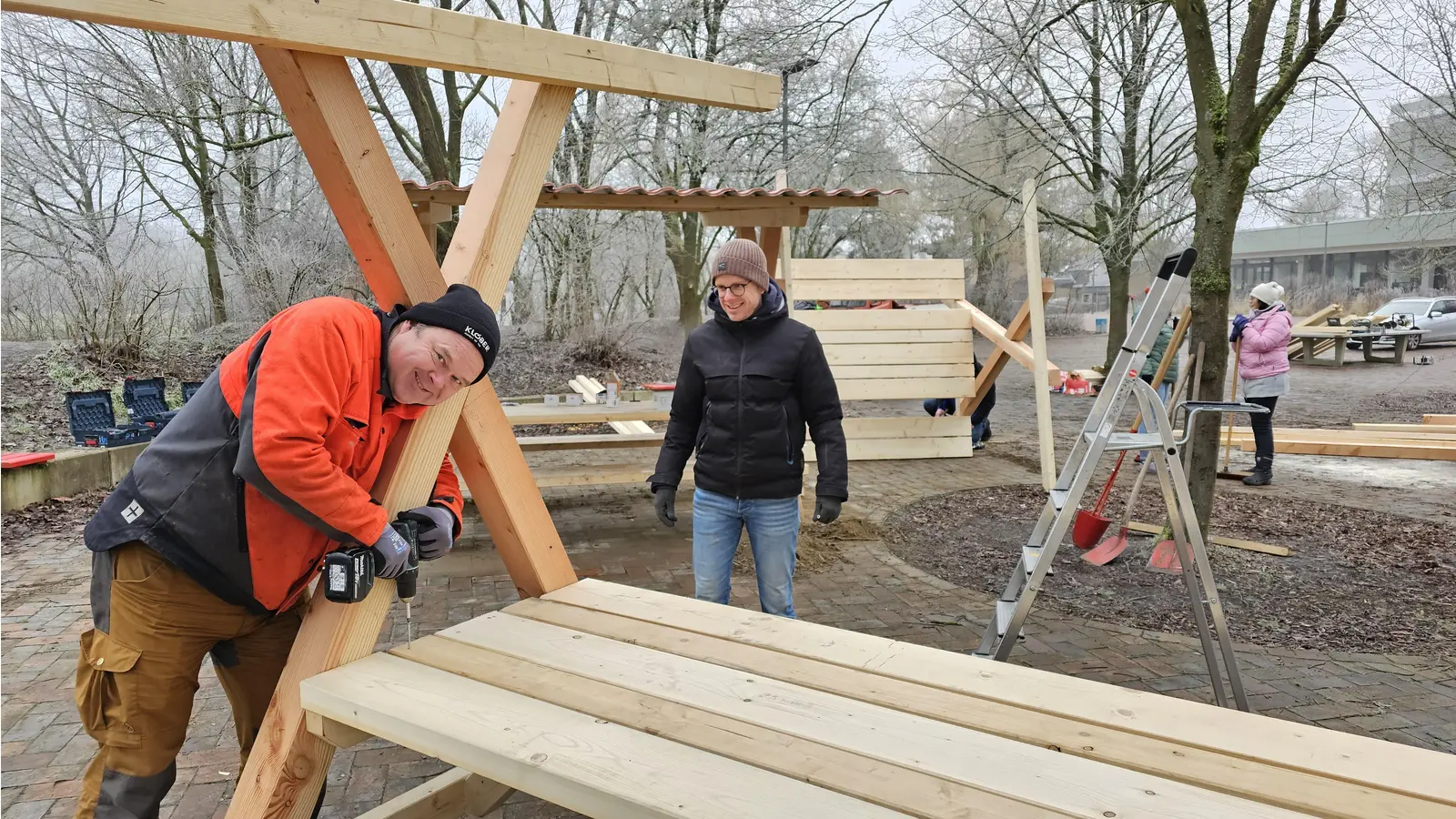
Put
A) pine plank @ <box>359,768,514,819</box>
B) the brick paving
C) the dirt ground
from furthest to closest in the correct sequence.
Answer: the dirt ground, the brick paving, pine plank @ <box>359,768,514,819</box>

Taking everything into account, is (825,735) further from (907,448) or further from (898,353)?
(907,448)

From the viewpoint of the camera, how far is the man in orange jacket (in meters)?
1.84

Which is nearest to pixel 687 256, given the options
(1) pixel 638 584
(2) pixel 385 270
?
(1) pixel 638 584

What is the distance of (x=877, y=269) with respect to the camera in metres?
8.70

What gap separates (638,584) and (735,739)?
349 cm

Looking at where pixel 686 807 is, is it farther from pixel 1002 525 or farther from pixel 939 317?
pixel 939 317

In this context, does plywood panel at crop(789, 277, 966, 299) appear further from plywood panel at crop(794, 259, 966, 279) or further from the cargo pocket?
the cargo pocket

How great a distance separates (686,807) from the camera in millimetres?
1430

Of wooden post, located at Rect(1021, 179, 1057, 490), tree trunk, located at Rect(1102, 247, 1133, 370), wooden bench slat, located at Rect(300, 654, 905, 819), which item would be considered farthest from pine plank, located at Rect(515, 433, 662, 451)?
tree trunk, located at Rect(1102, 247, 1133, 370)

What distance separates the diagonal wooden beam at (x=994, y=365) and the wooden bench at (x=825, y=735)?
6079 mm

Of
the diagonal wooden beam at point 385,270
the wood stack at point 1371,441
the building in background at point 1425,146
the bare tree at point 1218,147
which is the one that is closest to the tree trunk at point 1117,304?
the building in background at point 1425,146

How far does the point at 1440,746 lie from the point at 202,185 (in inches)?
622

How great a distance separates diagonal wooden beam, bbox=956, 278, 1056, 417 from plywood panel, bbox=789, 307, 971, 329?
1.54 feet

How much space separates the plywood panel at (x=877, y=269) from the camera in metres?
8.43
